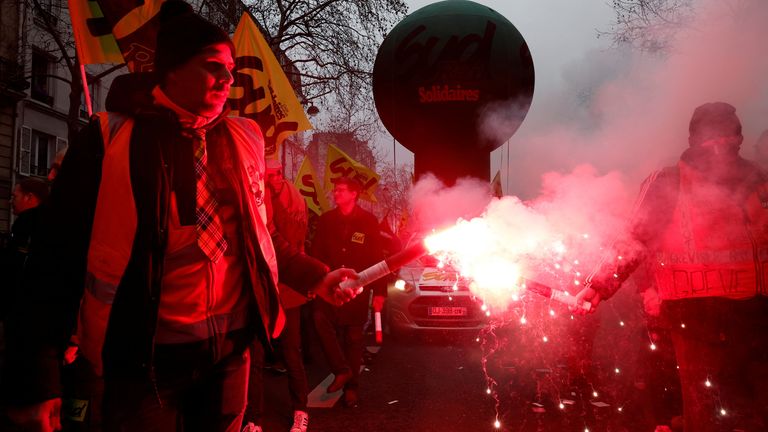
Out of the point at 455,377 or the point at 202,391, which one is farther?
the point at 455,377

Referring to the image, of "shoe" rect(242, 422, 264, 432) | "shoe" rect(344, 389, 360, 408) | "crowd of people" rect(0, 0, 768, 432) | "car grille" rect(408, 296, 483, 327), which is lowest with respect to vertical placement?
"shoe" rect(344, 389, 360, 408)

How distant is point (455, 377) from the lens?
6.79 m

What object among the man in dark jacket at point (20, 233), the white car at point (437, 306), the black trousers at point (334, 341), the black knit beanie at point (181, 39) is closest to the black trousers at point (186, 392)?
the black knit beanie at point (181, 39)

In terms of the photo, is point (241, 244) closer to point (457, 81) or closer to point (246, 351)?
point (246, 351)

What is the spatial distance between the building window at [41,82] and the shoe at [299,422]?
945 inches

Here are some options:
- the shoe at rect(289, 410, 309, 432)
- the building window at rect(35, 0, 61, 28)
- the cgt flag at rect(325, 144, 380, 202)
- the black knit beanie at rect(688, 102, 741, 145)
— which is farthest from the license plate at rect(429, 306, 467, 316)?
the building window at rect(35, 0, 61, 28)

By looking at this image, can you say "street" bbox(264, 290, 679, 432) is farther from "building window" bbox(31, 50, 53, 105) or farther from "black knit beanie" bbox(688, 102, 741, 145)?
"building window" bbox(31, 50, 53, 105)

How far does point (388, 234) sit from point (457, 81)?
2441 millimetres

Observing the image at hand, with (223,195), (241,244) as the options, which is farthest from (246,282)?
(223,195)

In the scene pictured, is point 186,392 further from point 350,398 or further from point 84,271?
point 350,398

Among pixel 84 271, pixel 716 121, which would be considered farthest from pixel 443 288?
pixel 84 271

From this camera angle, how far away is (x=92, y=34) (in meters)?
5.44

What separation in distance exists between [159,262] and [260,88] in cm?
517

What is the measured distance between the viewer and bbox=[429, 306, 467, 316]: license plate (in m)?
8.95
